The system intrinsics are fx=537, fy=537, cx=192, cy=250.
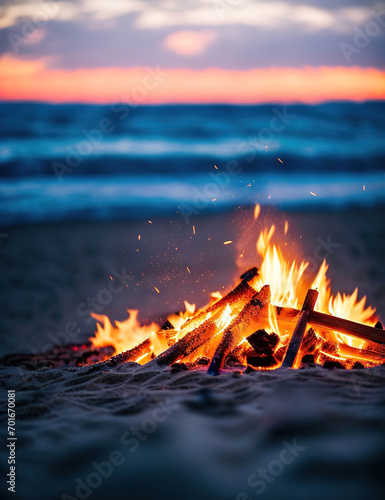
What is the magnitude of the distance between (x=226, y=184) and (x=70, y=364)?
1176 centimetres

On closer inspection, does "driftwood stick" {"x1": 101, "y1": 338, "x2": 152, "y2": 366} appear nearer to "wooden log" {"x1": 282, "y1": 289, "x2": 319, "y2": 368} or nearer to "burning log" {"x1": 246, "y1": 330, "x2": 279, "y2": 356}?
"burning log" {"x1": 246, "y1": 330, "x2": 279, "y2": 356}

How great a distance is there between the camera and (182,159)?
1714 centimetres

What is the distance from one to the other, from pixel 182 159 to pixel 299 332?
1371 centimetres

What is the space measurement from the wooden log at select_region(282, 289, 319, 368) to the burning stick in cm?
33

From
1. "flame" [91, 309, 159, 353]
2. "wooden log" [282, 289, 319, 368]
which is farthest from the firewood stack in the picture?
"flame" [91, 309, 159, 353]

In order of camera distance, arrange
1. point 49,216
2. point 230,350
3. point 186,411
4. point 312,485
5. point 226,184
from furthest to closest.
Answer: point 226,184 < point 49,216 < point 230,350 < point 186,411 < point 312,485

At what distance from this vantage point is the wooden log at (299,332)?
3758mm

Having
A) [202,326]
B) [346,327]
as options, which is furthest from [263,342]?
[346,327]

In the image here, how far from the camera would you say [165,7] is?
22.8m

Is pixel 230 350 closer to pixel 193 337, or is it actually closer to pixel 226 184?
pixel 193 337

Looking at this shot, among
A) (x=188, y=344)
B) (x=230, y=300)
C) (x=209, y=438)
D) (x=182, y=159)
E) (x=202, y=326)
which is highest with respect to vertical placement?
(x=182, y=159)

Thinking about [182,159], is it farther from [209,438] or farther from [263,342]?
[209,438]

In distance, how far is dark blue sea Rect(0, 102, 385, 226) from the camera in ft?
41.0

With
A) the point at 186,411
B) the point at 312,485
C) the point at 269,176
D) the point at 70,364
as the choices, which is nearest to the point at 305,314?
the point at 186,411
